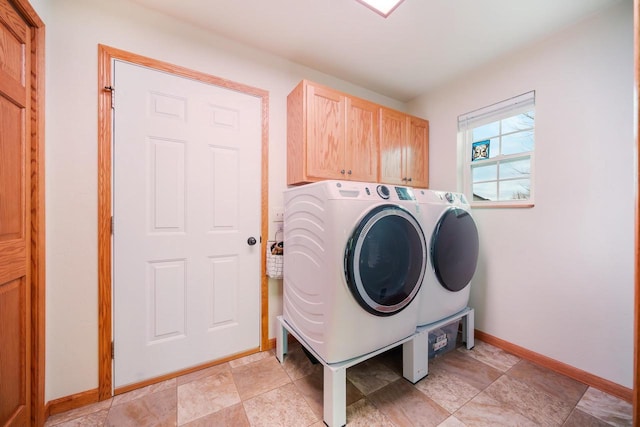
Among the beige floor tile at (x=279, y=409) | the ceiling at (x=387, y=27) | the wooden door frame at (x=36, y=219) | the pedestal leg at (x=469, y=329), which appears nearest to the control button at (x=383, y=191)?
the ceiling at (x=387, y=27)

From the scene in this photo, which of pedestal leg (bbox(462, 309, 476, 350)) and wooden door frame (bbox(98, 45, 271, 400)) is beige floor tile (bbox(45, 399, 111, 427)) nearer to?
wooden door frame (bbox(98, 45, 271, 400))

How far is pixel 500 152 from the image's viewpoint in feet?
6.84

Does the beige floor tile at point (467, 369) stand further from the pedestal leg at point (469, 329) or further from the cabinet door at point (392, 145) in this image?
the cabinet door at point (392, 145)

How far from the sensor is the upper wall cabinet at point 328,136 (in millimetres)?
1800

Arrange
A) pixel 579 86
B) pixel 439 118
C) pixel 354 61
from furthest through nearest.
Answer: pixel 439 118 < pixel 354 61 < pixel 579 86

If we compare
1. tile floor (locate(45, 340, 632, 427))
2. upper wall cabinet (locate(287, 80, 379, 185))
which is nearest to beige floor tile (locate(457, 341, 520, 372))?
tile floor (locate(45, 340, 632, 427))

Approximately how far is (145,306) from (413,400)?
1.78m

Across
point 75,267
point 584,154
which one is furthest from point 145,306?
point 584,154

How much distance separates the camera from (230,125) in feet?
5.80

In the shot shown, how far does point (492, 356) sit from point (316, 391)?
1.44 metres

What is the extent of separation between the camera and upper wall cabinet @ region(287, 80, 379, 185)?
1800 millimetres

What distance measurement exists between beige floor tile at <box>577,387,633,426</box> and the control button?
65.5 inches

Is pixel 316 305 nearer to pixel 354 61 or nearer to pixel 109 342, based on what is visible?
pixel 109 342

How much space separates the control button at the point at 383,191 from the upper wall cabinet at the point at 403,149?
861 mm
